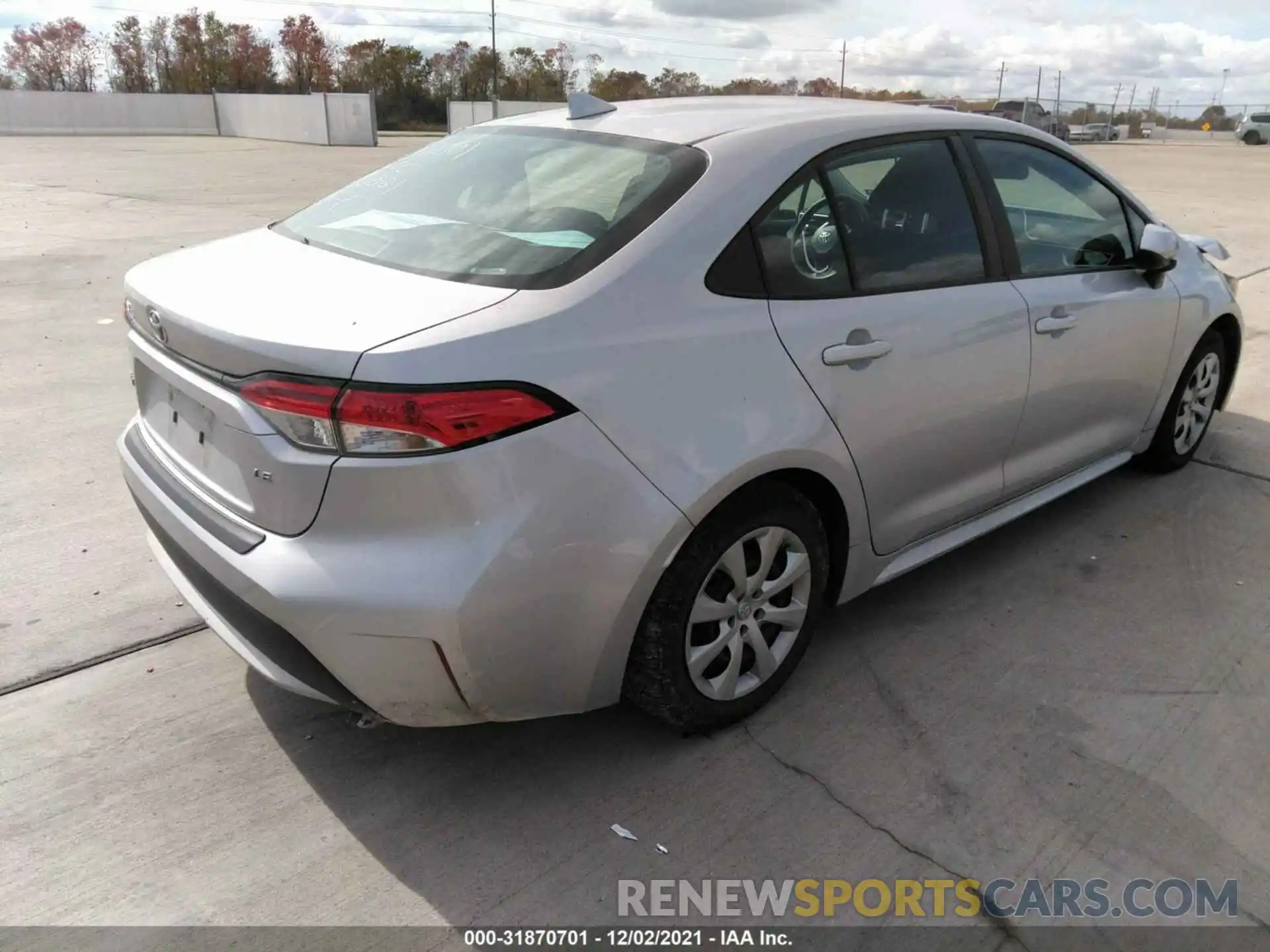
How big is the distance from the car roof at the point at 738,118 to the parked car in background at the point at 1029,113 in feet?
116

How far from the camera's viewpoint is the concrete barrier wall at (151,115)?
4106 cm

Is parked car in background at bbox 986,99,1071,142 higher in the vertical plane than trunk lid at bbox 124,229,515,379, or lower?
higher

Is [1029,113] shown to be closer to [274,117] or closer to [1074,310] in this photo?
[274,117]

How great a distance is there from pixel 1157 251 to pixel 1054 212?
0.43m

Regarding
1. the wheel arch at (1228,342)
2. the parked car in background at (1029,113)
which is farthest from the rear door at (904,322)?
the parked car in background at (1029,113)

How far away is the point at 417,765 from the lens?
263 cm

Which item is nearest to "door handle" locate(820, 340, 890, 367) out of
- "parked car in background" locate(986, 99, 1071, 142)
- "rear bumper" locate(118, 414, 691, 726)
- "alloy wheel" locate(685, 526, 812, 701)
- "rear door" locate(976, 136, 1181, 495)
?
"alloy wheel" locate(685, 526, 812, 701)

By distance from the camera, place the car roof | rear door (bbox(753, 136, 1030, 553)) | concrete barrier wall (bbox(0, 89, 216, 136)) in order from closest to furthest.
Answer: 1. rear door (bbox(753, 136, 1030, 553))
2. the car roof
3. concrete barrier wall (bbox(0, 89, 216, 136))

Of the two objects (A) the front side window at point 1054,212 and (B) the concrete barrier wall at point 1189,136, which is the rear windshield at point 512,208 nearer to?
(A) the front side window at point 1054,212

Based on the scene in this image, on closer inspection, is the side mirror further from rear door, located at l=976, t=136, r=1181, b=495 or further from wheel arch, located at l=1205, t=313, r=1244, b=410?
wheel arch, located at l=1205, t=313, r=1244, b=410

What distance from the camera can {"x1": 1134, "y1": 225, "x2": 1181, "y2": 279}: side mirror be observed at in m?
3.81

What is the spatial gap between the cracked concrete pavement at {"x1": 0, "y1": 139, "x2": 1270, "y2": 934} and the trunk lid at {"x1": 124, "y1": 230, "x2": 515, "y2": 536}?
2.55 ft

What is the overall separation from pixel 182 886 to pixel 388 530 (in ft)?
3.21

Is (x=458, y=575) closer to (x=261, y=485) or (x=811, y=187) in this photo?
(x=261, y=485)
